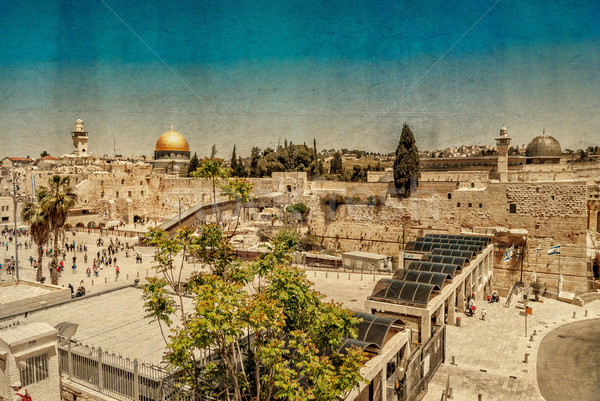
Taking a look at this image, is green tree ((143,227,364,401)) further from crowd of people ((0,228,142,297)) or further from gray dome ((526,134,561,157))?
gray dome ((526,134,561,157))

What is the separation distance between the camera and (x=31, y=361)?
530 cm

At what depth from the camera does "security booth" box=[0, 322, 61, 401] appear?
5035 mm

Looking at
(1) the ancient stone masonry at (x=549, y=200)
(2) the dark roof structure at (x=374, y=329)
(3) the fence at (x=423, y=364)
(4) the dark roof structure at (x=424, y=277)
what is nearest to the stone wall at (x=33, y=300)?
(2) the dark roof structure at (x=374, y=329)

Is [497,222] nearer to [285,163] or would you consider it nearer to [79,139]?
[285,163]

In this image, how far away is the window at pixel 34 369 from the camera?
5.21 meters

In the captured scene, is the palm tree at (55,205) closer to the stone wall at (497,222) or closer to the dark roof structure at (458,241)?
the dark roof structure at (458,241)

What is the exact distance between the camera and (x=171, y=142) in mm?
48969

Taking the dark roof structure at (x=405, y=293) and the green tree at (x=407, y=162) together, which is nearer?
the dark roof structure at (x=405, y=293)

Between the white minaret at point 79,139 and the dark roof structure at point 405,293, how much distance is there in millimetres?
39694

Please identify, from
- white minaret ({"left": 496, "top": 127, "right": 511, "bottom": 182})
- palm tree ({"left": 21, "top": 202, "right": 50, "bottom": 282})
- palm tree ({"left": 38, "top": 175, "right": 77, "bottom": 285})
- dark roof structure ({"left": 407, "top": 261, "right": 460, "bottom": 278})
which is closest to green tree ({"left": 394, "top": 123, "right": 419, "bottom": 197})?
white minaret ({"left": 496, "top": 127, "right": 511, "bottom": 182})

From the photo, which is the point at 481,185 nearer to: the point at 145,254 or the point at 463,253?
the point at 463,253

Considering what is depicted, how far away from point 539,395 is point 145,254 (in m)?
18.1

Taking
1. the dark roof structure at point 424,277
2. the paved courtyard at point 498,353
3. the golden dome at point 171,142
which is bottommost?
the paved courtyard at point 498,353

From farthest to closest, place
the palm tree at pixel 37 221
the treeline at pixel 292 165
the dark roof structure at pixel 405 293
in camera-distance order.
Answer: the treeline at pixel 292 165 < the palm tree at pixel 37 221 < the dark roof structure at pixel 405 293
